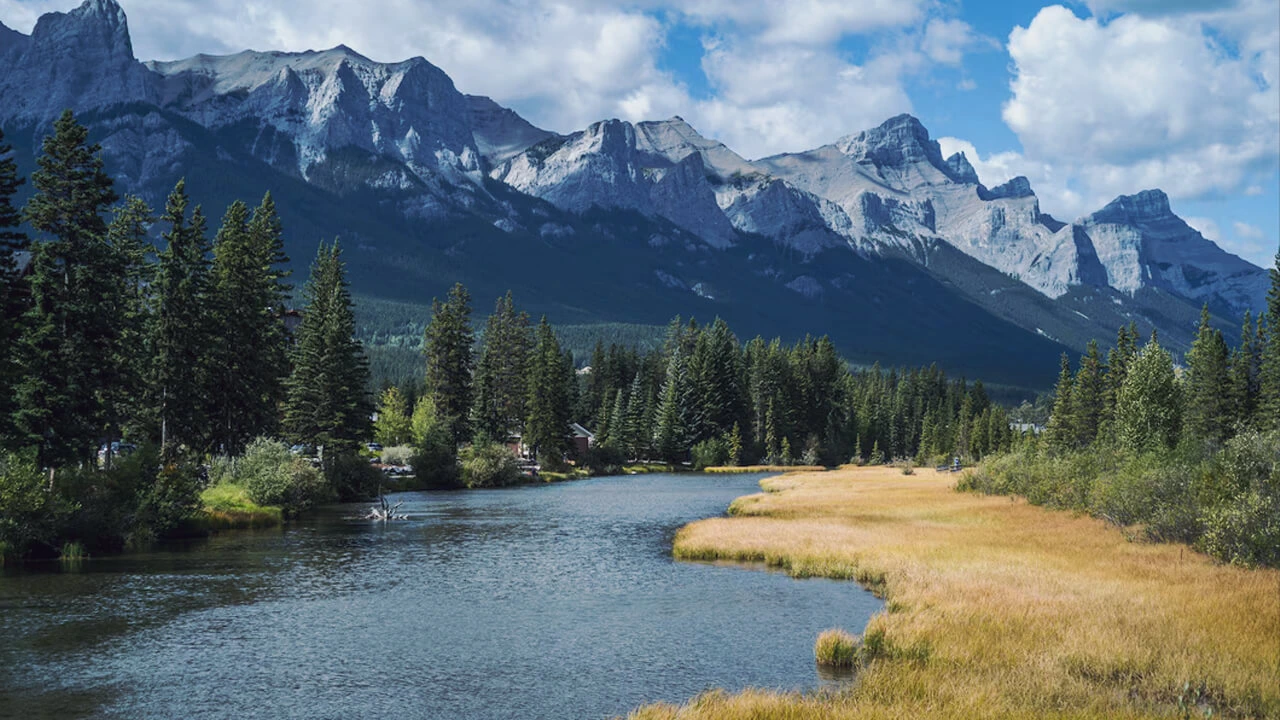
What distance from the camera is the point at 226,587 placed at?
1485 inches

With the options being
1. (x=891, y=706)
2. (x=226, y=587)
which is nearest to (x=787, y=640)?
(x=891, y=706)

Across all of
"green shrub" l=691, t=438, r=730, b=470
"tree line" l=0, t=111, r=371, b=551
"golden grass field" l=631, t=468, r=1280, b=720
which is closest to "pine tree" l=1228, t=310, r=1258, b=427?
"golden grass field" l=631, t=468, r=1280, b=720

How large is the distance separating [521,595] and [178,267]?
38.3m

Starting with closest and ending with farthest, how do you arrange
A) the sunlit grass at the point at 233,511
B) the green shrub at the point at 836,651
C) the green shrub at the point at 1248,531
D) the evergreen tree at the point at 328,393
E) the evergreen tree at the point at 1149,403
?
the green shrub at the point at 836,651 < the green shrub at the point at 1248,531 < the sunlit grass at the point at 233,511 < the evergreen tree at the point at 1149,403 < the evergreen tree at the point at 328,393

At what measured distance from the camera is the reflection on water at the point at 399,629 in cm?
2397

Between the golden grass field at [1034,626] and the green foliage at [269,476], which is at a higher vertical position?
the green foliage at [269,476]

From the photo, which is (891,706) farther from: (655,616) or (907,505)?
(907,505)

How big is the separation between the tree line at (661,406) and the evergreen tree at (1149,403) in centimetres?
6086

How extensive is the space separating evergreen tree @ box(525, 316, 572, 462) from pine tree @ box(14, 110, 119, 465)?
76105 millimetres

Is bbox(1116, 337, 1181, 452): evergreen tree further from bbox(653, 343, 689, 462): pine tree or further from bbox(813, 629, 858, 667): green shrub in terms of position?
bbox(653, 343, 689, 462): pine tree

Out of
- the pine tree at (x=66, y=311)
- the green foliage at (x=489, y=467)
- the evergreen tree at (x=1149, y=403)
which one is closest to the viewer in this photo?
the pine tree at (x=66, y=311)

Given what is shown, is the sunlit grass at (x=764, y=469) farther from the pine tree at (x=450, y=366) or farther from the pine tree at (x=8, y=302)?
the pine tree at (x=8, y=302)

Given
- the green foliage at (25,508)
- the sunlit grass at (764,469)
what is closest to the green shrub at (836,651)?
the green foliage at (25,508)

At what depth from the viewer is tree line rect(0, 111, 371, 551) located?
45.0 meters
